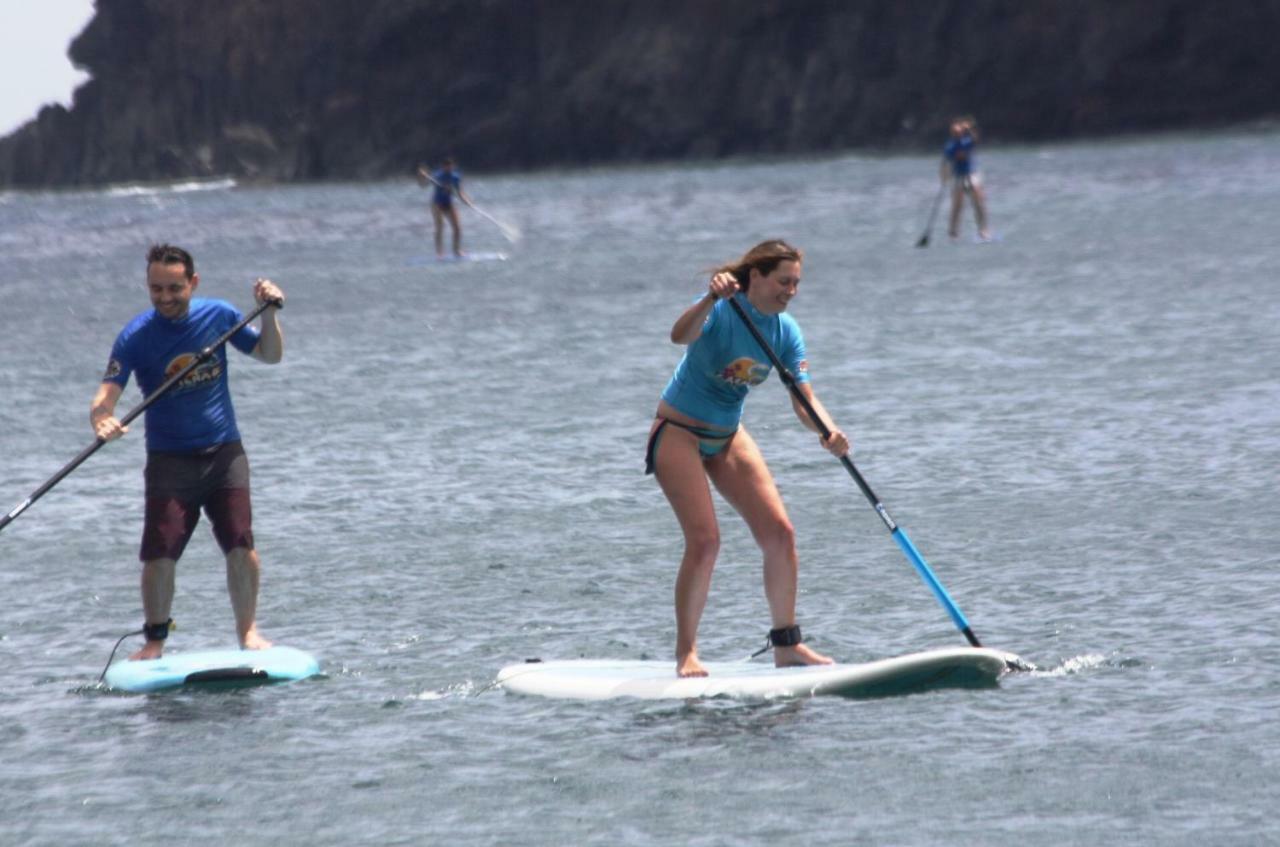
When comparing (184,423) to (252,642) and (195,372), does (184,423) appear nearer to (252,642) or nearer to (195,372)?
(195,372)

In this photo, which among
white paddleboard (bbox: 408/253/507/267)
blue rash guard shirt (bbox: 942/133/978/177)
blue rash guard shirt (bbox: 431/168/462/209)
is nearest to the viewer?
blue rash guard shirt (bbox: 942/133/978/177)

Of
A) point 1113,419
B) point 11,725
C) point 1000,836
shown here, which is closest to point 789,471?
point 1113,419

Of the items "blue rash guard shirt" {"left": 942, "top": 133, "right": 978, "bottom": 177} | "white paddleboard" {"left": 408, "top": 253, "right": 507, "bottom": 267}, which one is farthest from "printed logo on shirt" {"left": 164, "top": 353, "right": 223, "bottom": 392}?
"white paddleboard" {"left": 408, "top": 253, "right": 507, "bottom": 267}

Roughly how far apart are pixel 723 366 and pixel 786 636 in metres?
1.06

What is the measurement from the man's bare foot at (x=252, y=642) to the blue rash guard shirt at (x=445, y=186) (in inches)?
987

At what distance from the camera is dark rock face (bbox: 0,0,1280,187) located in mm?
100125

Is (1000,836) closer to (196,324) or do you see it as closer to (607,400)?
(196,324)

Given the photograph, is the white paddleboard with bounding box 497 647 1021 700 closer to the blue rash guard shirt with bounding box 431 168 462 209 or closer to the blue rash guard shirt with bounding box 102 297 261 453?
the blue rash guard shirt with bounding box 102 297 261 453

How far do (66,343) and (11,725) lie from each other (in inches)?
713

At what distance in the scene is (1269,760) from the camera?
274 inches

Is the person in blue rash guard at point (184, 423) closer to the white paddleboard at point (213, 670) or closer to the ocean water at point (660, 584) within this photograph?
the white paddleboard at point (213, 670)

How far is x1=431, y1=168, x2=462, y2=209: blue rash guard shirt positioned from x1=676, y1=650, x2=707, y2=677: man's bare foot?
25.9m

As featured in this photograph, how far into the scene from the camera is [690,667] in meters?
8.20

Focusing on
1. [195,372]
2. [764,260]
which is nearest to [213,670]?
[195,372]
